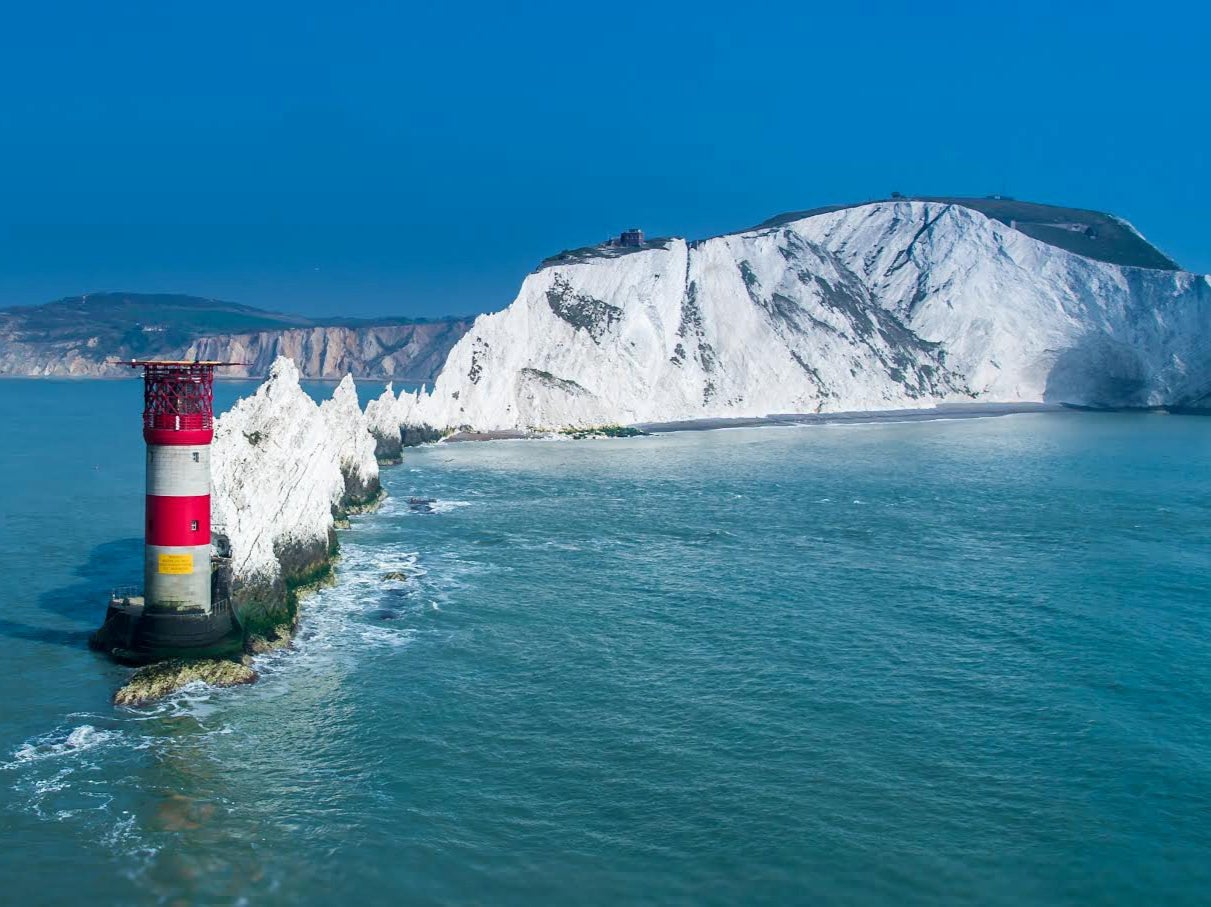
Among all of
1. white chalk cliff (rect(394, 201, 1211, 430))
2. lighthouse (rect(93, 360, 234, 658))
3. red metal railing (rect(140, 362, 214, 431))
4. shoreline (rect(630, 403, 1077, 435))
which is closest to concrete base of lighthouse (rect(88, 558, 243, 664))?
lighthouse (rect(93, 360, 234, 658))

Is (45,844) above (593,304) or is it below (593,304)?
below

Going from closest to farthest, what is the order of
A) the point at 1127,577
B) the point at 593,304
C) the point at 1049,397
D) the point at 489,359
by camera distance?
1. the point at 1127,577
2. the point at 489,359
3. the point at 593,304
4. the point at 1049,397

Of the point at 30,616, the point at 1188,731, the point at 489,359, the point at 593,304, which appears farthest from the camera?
the point at 593,304

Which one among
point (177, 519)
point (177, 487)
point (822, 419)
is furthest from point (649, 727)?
point (822, 419)

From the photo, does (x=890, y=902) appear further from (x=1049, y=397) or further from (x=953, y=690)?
(x=1049, y=397)

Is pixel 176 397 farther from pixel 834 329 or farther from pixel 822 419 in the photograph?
pixel 834 329

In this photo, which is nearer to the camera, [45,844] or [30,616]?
[45,844]

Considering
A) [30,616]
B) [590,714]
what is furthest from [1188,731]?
[30,616]
